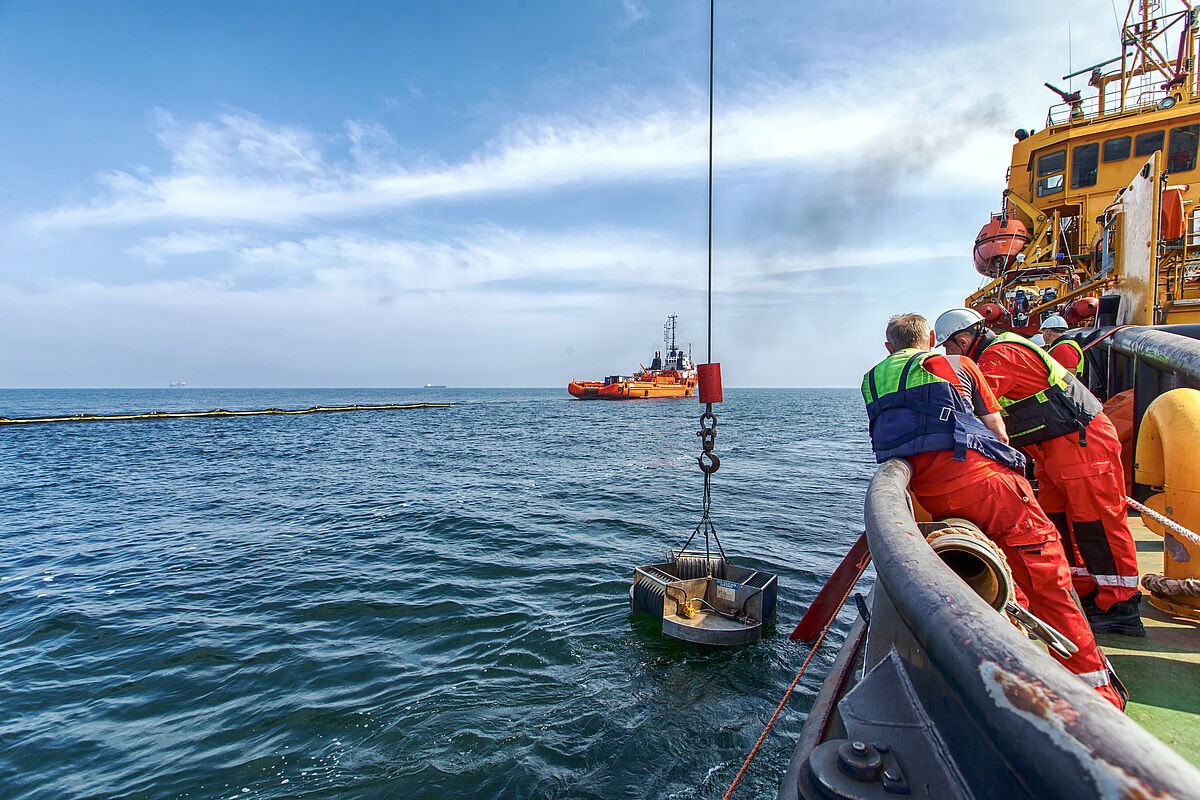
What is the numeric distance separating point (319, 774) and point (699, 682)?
11.3 ft

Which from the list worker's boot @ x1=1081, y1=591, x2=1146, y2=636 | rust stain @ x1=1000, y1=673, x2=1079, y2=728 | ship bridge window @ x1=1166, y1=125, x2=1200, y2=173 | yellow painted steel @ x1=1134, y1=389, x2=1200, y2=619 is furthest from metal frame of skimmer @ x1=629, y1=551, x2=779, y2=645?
ship bridge window @ x1=1166, y1=125, x2=1200, y2=173

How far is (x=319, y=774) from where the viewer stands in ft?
15.4

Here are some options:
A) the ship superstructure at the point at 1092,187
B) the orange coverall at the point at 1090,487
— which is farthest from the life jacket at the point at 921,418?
the ship superstructure at the point at 1092,187

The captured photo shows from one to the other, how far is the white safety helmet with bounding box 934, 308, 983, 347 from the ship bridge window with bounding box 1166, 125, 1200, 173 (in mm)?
12986

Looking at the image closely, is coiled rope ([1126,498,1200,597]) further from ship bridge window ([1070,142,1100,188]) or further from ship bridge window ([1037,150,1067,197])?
ship bridge window ([1037,150,1067,197])

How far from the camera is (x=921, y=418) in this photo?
2.96 m

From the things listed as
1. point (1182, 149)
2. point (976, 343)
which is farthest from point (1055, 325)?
point (1182, 149)

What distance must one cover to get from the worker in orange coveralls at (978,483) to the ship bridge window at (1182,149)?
14.2 m

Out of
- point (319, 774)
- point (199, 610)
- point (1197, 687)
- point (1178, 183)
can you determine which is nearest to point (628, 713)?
point (319, 774)

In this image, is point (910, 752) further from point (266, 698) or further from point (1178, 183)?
point (1178, 183)

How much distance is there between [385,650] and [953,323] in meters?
6.47

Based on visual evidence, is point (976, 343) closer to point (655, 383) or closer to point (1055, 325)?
point (1055, 325)

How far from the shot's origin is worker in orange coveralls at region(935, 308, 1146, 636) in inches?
143

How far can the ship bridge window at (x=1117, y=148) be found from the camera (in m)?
12.9
